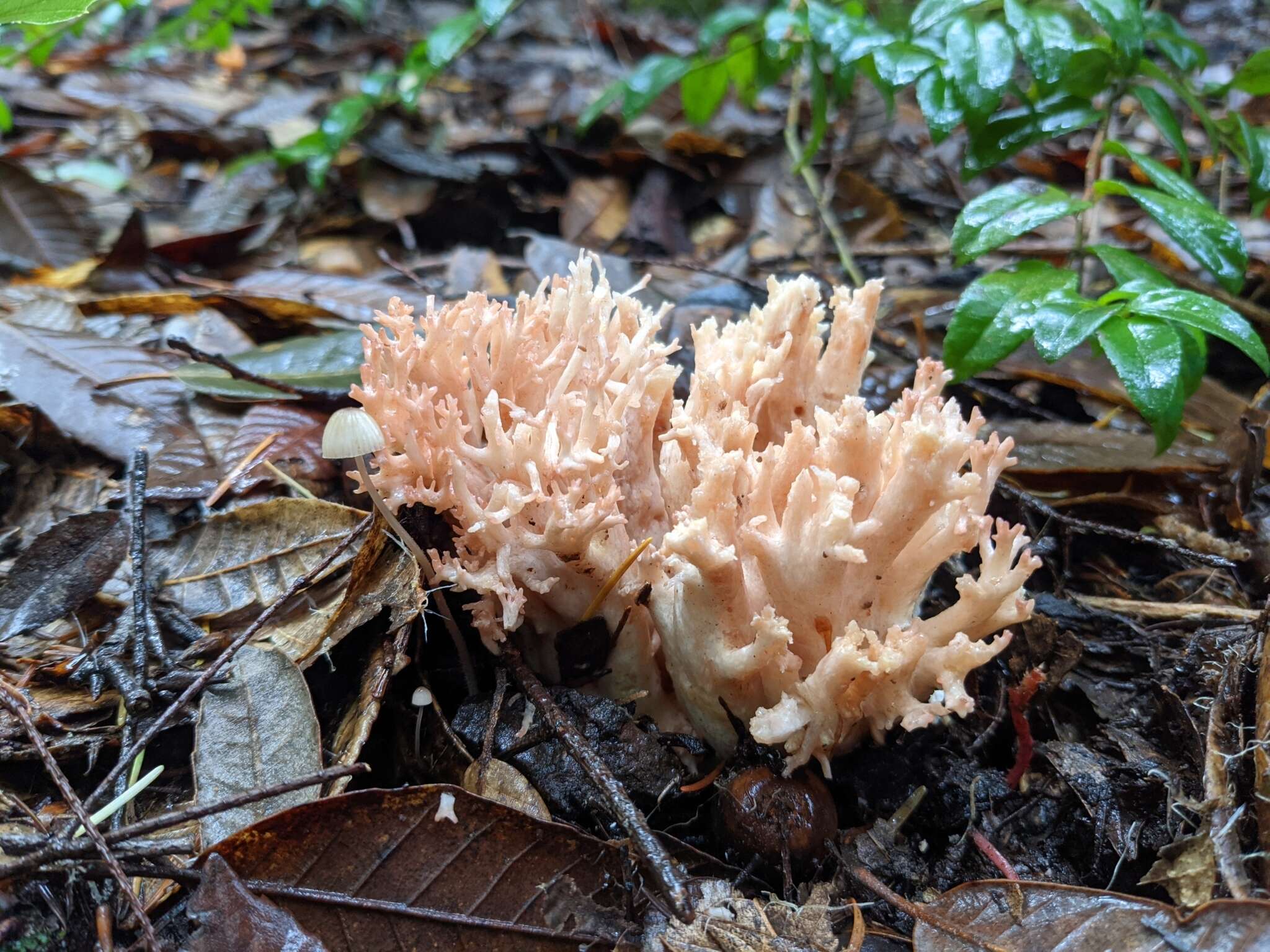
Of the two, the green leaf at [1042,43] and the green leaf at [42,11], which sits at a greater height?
the green leaf at [42,11]

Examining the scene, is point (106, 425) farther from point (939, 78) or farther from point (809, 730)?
point (939, 78)

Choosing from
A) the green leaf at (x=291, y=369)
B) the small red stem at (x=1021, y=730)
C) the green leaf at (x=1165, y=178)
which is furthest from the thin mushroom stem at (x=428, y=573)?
the green leaf at (x=1165, y=178)

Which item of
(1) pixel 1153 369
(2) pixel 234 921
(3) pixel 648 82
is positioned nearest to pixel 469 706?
(2) pixel 234 921

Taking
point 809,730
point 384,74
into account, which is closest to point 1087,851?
point 809,730

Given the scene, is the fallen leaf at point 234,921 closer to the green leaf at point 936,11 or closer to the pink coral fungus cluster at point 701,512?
the pink coral fungus cluster at point 701,512

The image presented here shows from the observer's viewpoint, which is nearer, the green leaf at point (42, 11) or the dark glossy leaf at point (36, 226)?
the green leaf at point (42, 11)

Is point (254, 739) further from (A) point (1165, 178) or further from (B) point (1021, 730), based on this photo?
(A) point (1165, 178)

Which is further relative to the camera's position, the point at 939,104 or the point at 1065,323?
the point at 939,104
